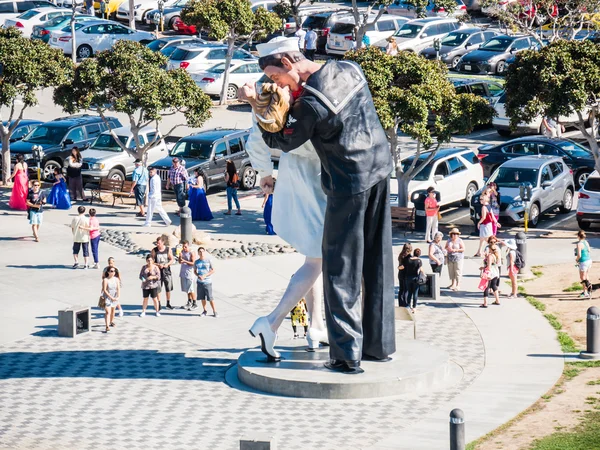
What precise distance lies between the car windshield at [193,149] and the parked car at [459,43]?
17.0 metres

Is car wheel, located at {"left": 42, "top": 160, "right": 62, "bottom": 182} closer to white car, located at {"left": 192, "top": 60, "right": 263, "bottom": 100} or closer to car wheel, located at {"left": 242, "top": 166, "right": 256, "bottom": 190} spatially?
car wheel, located at {"left": 242, "top": 166, "right": 256, "bottom": 190}

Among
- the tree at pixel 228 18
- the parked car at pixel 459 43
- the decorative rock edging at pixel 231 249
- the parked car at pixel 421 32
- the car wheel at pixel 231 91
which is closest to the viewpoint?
the decorative rock edging at pixel 231 249

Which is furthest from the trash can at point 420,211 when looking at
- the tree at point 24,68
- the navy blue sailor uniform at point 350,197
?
the navy blue sailor uniform at point 350,197

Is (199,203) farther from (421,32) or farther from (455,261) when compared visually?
(421,32)

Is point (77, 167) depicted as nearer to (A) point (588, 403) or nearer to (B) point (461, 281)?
(B) point (461, 281)

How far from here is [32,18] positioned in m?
49.1

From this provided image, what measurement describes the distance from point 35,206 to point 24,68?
22.3 ft

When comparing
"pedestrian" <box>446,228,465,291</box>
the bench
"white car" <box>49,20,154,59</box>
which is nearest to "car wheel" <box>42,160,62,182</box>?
the bench

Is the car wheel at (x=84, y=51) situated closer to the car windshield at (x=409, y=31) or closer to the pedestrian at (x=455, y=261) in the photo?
the car windshield at (x=409, y=31)

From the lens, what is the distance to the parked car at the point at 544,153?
107ft

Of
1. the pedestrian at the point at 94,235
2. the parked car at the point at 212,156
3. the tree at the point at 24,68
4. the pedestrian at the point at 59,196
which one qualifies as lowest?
the pedestrian at the point at 94,235

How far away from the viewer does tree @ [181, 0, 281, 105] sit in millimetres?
39688

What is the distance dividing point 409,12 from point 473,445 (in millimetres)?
42332

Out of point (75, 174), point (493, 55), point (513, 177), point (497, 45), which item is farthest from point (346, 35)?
point (513, 177)
